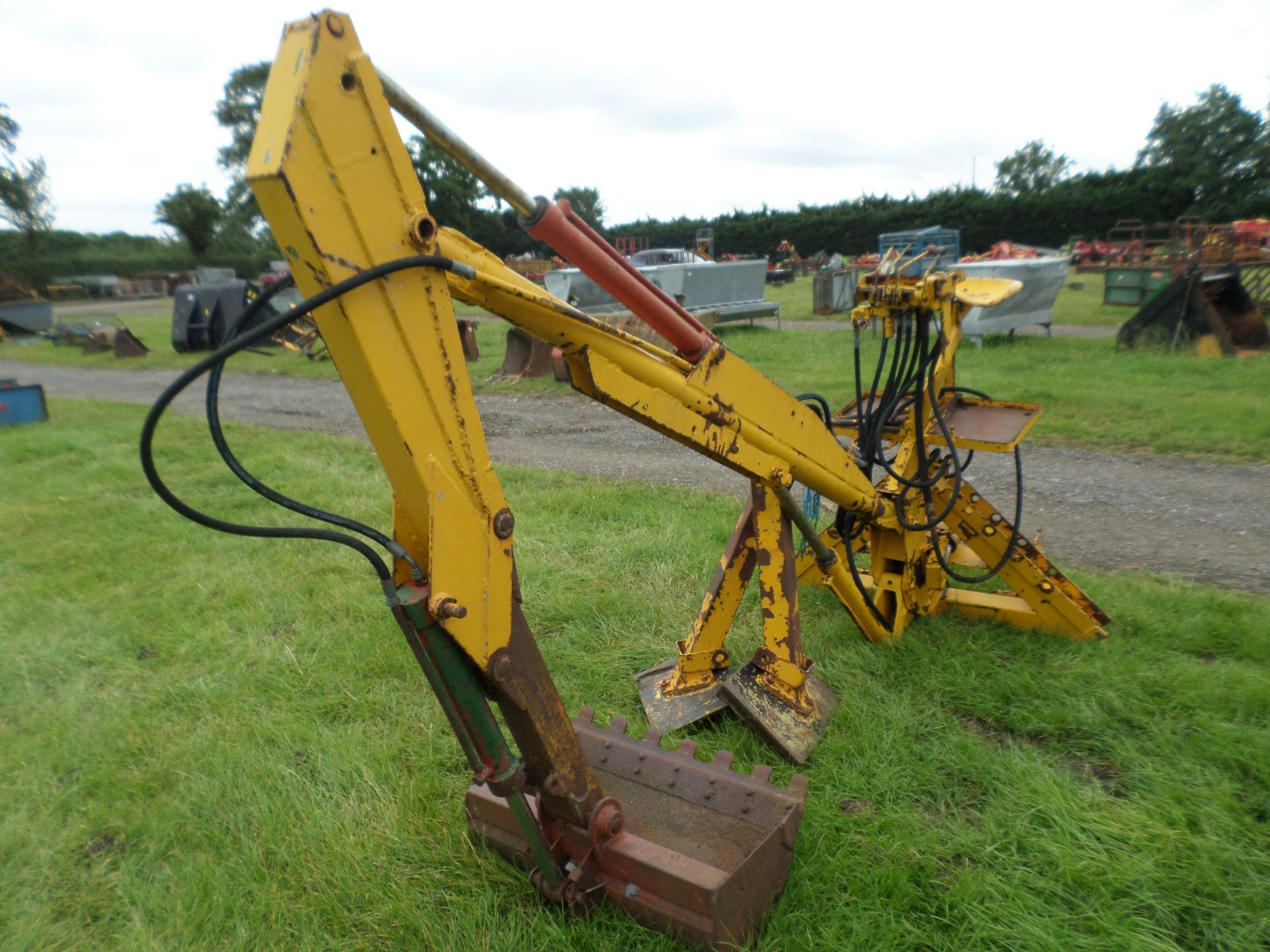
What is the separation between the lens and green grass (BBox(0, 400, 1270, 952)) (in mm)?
2207

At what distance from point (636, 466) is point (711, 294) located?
816 cm

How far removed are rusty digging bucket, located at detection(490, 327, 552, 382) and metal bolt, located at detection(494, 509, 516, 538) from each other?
9292mm

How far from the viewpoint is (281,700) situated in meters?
3.38

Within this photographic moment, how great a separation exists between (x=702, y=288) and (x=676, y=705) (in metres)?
11.8

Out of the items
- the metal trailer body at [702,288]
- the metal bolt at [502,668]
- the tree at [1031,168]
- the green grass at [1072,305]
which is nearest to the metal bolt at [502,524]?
the metal bolt at [502,668]

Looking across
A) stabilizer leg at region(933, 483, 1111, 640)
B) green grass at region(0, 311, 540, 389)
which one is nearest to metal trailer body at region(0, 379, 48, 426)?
green grass at region(0, 311, 540, 389)

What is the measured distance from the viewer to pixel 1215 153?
116 feet

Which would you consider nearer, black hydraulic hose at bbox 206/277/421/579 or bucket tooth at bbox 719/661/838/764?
black hydraulic hose at bbox 206/277/421/579

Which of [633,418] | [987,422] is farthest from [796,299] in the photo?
[633,418]

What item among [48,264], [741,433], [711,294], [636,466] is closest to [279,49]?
[741,433]

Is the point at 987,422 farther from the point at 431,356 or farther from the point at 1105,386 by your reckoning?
the point at 1105,386

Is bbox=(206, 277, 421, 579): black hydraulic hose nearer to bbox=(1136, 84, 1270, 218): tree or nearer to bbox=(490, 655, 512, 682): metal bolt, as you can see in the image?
bbox=(490, 655, 512, 682): metal bolt

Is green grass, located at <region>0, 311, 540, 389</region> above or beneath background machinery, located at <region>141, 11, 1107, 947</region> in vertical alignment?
beneath

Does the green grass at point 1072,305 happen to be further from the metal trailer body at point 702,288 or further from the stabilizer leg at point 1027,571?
the stabilizer leg at point 1027,571
